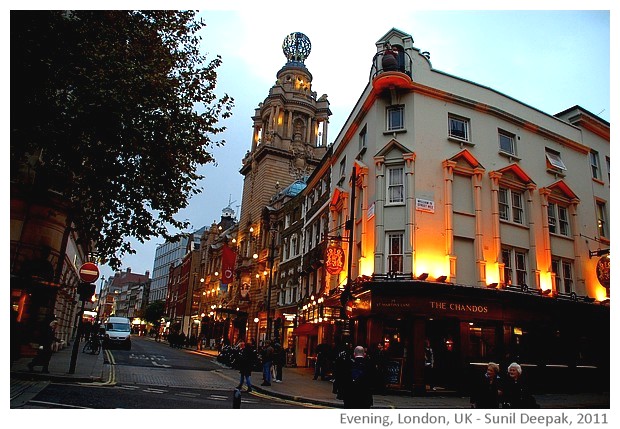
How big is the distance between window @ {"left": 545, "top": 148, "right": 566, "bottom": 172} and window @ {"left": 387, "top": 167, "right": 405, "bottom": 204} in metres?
8.89

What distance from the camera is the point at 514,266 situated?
21.2m

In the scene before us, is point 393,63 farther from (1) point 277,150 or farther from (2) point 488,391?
(1) point 277,150

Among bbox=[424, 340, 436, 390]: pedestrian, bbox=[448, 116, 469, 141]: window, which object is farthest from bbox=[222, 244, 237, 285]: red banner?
bbox=[424, 340, 436, 390]: pedestrian

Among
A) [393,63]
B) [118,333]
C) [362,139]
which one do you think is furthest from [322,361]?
[118,333]

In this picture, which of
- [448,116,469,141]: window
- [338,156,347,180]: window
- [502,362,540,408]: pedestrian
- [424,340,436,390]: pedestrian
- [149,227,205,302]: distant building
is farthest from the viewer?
[149,227,205,302]: distant building

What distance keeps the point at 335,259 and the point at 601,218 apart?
50.0 ft

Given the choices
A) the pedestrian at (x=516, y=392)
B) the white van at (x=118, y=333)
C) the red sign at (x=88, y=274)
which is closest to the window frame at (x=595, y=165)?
the pedestrian at (x=516, y=392)

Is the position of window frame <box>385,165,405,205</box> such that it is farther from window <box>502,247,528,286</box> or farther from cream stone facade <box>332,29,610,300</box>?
window <box>502,247,528,286</box>

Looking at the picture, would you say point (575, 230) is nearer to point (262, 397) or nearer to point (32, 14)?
point (262, 397)

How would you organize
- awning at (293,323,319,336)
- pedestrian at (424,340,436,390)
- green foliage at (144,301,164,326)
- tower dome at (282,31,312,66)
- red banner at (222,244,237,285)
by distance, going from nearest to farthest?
pedestrian at (424,340,436,390) → awning at (293,323,319,336) → red banner at (222,244,237,285) → tower dome at (282,31,312,66) → green foliage at (144,301,164,326)

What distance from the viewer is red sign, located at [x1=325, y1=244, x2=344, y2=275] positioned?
22531mm

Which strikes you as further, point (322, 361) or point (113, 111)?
point (322, 361)

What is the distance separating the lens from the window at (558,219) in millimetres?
23266

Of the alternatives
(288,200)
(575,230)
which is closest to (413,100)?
(575,230)
